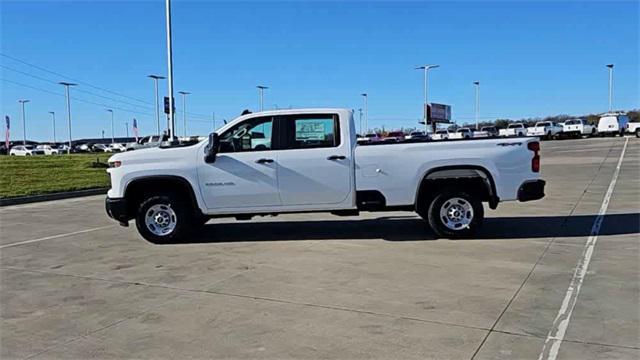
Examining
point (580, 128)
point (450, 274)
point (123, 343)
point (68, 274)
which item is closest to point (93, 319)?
point (123, 343)

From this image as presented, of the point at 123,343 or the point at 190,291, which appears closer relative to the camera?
the point at 123,343

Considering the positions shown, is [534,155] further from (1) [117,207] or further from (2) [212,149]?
(1) [117,207]

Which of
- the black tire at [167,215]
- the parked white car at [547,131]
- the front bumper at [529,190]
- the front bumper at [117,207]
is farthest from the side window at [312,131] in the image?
the parked white car at [547,131]

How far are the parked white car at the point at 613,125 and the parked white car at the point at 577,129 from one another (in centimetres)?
129

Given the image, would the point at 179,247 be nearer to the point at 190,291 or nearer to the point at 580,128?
the point at 190,291

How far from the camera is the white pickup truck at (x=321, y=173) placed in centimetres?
857

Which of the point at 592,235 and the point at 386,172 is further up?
the point at 386,172

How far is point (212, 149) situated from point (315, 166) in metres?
1.61

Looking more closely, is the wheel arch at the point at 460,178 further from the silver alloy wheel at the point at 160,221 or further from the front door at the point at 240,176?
the silver alloy wheel at the point at 160,221

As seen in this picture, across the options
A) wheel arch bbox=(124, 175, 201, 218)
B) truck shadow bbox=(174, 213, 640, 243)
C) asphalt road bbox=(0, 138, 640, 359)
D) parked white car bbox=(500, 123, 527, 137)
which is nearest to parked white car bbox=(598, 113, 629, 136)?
parked white car bbox=(500, 123, 527, 137)

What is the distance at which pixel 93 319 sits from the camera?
5.23 metres

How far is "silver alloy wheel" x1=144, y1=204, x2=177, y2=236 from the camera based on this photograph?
886 cm

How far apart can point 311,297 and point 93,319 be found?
2.12m

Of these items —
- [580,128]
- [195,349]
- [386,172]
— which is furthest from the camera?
[580,128]
